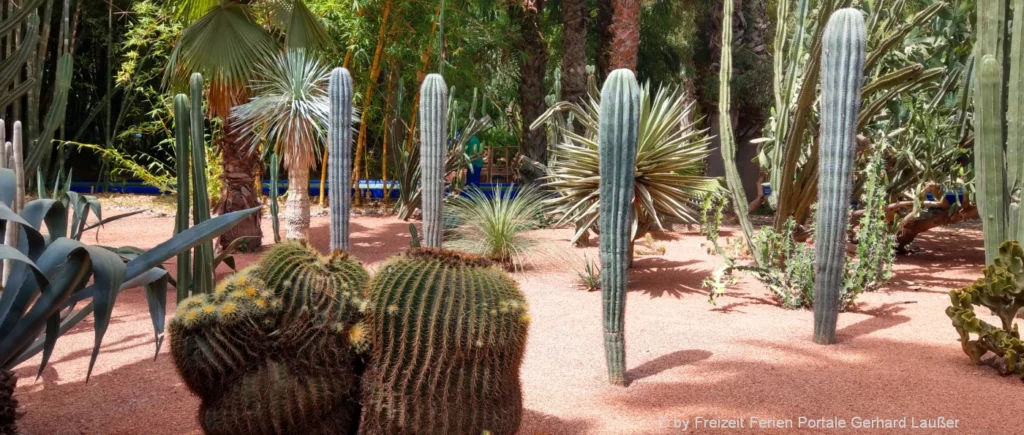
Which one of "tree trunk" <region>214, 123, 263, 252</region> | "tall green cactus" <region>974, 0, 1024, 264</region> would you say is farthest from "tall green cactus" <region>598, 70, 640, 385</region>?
"tree trunk" <region>214, 123, 263, 252</region>

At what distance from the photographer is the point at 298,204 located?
879cm

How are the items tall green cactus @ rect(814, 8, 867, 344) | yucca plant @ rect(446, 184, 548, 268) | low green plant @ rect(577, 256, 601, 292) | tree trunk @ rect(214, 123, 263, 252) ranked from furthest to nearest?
tree trunk @ rect(214, 123, 263, 252)
yucca plant @ rect(446, 184, 548, 268)
low green plant @ rect(577, 256, 601, 292)
tall green cactus @ rect(814, 8, 867, 344)

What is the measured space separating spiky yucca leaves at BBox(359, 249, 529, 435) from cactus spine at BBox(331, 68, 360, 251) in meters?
2.68

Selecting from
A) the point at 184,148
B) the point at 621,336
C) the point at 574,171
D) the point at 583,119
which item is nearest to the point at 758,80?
the point at 583,119

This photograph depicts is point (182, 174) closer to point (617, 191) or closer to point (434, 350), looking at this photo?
point (434, 350)

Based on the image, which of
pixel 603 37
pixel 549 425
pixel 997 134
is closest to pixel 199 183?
pixel 549 425

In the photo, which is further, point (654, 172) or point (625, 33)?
point (625, 33)

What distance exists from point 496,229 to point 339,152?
9.12ft

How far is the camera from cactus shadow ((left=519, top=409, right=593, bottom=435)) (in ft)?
10.9

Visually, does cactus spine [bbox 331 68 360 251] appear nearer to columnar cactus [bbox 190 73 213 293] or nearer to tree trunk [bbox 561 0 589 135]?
columnar cactus [bbox 190 73 213 293]

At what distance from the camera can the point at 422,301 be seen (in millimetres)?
2732

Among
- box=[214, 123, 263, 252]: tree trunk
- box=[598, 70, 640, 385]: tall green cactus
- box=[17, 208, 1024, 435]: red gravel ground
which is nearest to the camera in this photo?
box=[17, 208, 1024, 435]: red gravel ground

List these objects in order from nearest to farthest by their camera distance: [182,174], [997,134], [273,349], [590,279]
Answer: [273,349] < [182,174] < [997,134] < [590,279]

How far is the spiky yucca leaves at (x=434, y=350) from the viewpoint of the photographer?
8.93 ft
